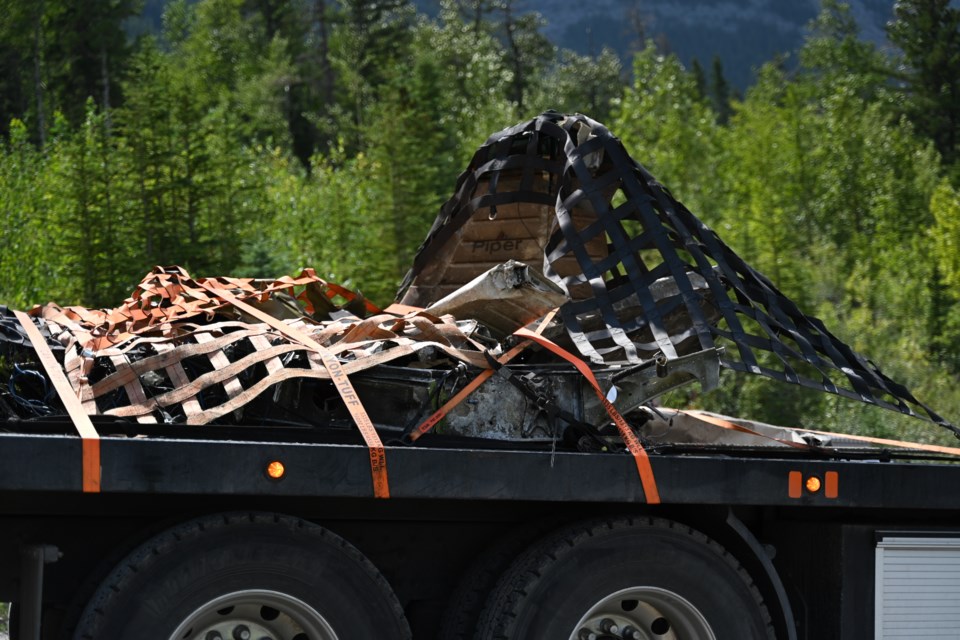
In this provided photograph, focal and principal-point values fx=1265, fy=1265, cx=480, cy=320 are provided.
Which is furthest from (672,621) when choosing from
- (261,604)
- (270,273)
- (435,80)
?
(435,80)

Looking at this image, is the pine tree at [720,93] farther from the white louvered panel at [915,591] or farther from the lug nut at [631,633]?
the lug nut at [631,633]

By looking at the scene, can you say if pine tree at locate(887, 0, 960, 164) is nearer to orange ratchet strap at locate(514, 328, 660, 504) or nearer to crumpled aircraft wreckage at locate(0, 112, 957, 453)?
crumpled aircraft wreckage at locate(0, 112, 957, 453)

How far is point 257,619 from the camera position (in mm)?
4254

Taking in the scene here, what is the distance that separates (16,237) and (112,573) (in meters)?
20.3

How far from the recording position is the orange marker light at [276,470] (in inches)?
158

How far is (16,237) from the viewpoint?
22.9 metres

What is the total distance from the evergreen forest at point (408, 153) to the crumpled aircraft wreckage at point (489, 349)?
9.51 metres

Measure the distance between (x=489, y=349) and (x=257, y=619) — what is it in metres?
1.52

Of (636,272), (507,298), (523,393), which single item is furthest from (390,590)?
(636,272)

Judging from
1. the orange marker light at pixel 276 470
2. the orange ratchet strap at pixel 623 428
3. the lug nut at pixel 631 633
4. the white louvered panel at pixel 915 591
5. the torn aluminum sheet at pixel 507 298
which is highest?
the torn aluminum sheet at pixel 507 298

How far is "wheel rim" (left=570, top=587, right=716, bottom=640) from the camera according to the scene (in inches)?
185

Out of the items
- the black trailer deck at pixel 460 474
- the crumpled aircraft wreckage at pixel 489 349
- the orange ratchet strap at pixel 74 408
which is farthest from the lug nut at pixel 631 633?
the orange ratchet strap at pixel 74 408

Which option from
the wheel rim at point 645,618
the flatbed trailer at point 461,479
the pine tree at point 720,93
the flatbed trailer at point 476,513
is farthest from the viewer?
the pine tree at point 720,93

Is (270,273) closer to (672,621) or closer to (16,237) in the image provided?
(16,237)
